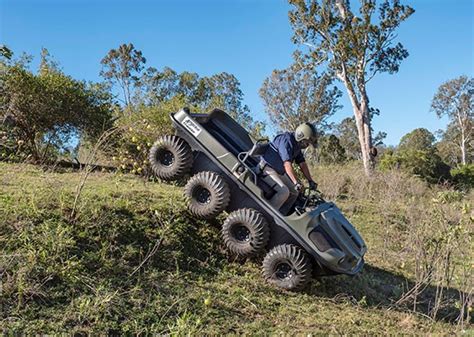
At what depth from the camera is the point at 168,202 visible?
6.48 m

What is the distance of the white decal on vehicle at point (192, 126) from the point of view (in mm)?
6273

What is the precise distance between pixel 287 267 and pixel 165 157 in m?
2.31

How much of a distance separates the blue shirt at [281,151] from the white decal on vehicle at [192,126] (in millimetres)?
952

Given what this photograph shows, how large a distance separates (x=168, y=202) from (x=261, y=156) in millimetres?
1446

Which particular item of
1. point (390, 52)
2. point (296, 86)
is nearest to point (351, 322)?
point (390, 52)

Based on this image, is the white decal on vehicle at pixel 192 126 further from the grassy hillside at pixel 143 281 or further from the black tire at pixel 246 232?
the black tire at pixel 246 232

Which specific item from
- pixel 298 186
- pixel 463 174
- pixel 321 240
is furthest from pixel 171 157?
pixel 463 174

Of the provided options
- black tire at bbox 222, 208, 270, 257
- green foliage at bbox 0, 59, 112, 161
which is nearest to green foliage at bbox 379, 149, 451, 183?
green foliage at bbox 0, 59, 112, 161

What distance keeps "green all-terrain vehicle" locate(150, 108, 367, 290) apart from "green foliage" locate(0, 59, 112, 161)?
473 cm

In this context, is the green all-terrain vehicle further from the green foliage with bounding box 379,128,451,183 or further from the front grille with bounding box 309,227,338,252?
the green foliage with bounding box 379,128,451,183

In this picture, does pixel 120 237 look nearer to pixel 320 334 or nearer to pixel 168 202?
pixel 168 202

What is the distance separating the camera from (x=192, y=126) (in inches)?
248

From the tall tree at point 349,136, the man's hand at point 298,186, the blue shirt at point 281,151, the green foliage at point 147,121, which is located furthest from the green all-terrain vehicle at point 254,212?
the tall tree at point 349,136

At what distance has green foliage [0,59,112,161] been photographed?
974 centimetres
